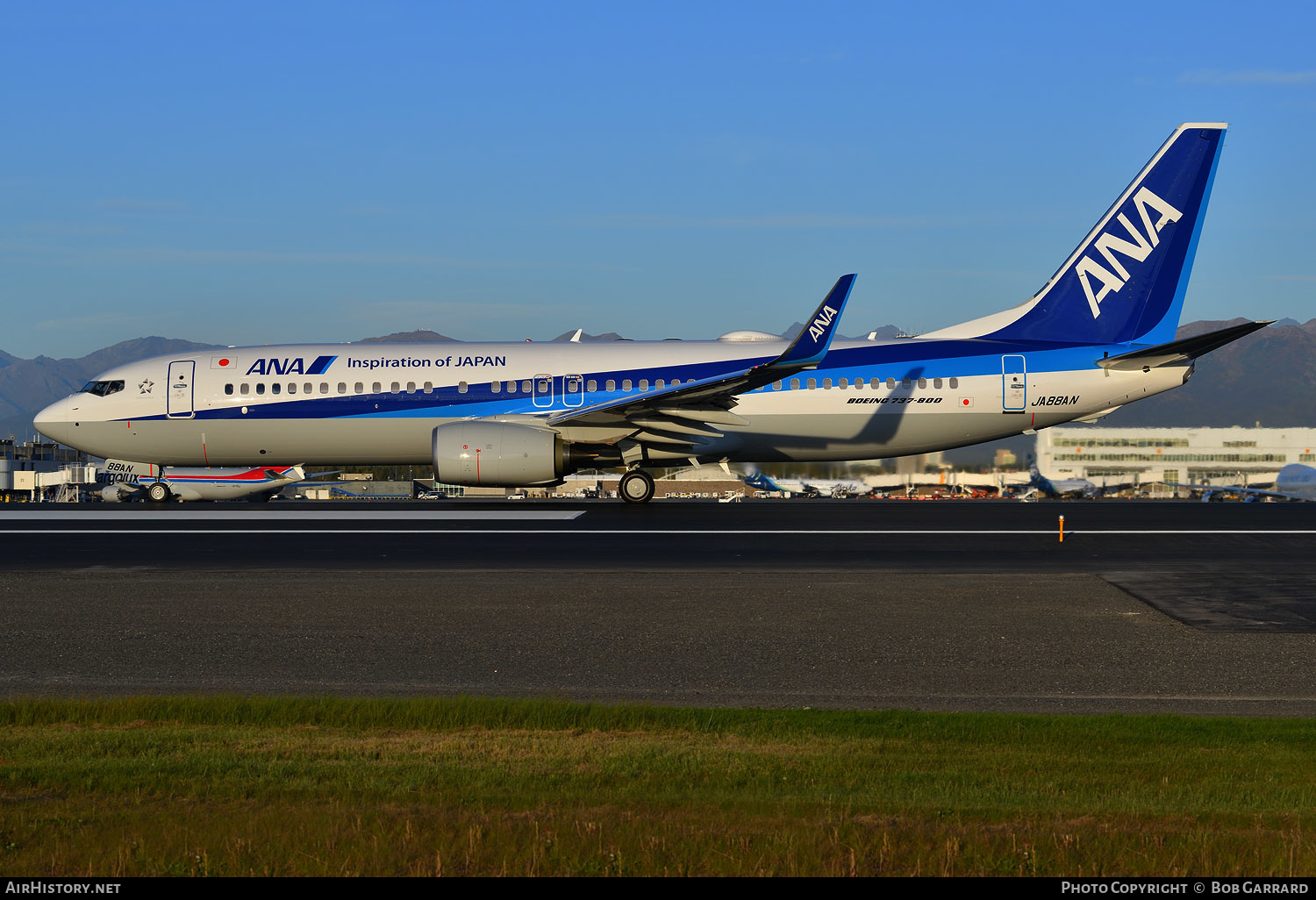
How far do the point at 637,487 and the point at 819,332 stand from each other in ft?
18.1

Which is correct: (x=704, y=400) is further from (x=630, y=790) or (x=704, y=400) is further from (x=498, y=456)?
(x=630, y=790)

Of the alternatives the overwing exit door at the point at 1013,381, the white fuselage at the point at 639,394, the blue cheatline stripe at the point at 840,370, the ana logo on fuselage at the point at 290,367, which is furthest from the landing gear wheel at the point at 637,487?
the overwing exit door at the point at 1013,381

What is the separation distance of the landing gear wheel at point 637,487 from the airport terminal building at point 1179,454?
54039mm

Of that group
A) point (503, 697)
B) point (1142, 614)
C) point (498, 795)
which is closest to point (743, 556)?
point (1142, 614)

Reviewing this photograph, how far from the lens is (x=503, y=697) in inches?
315

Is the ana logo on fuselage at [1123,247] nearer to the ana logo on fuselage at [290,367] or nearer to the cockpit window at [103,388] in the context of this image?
the ana logo on fuselage at [290,367]

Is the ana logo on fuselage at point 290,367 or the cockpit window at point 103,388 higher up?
the ana logo on fuselage at point 290,367

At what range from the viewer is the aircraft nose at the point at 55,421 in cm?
2956

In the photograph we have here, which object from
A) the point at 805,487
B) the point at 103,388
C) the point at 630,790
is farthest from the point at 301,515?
the point at 805,487

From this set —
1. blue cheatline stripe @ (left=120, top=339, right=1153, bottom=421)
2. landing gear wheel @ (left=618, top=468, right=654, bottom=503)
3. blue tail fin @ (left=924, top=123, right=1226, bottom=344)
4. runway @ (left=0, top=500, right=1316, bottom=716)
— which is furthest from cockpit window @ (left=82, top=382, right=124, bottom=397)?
blue tail fin @ (left=924, top=123, right=1226, bottom=344)

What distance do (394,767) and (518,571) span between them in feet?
26.8

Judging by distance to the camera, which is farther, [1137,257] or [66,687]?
[1137,257]

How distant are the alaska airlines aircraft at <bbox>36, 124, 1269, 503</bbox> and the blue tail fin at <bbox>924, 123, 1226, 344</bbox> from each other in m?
0.04
